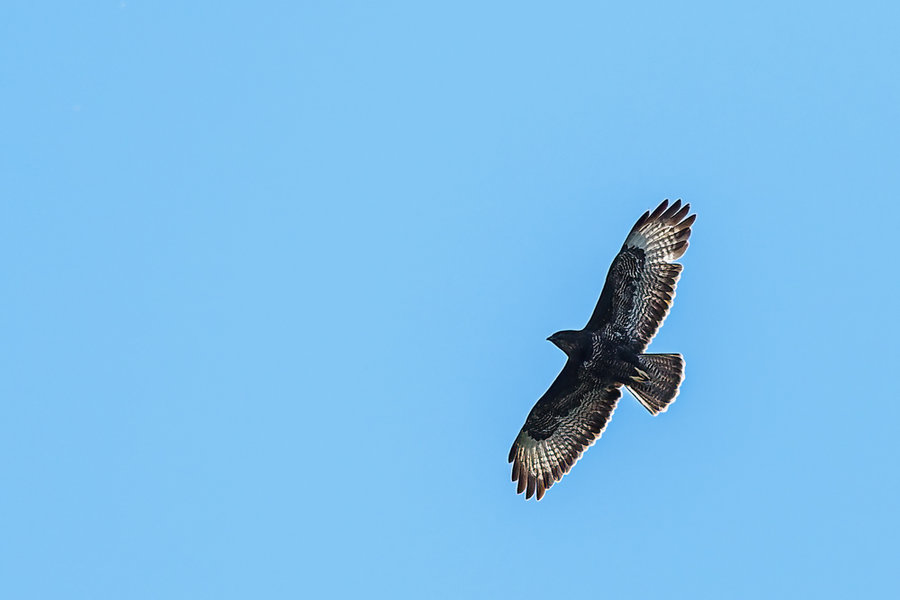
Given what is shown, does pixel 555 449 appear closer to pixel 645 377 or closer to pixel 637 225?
pixel 645 377

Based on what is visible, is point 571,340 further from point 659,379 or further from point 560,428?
Result: point 560,428

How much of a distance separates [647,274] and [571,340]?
152 centimetres

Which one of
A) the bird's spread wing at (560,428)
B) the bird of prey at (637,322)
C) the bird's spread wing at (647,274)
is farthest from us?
the bird's spread wing at (560,428)

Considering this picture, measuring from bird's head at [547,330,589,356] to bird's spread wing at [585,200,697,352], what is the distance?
0.42 meters

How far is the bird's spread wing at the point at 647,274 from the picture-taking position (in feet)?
59.0

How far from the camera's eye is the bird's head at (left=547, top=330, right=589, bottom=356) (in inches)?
714

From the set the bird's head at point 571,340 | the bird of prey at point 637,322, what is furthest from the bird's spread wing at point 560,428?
the bird's head at point 571,340

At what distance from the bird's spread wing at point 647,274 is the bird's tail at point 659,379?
38 cm

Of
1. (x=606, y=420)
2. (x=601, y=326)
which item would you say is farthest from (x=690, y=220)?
(x=606, y=420)

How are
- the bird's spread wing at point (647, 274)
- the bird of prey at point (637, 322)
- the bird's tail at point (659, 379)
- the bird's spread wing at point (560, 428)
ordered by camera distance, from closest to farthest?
the bird's tail at point (659, 379)
the bird of prey at point (637, 322)
the bird's spread wing at point (647, 274)
the bird's spread wing at point (560, 428)

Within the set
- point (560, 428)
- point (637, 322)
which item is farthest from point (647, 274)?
point (560, 428)

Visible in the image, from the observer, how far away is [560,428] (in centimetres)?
1905

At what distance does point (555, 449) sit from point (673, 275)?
3.40m

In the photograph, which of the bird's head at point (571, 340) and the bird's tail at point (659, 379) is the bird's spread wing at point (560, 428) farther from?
the bird's tail at point (659, 379)
